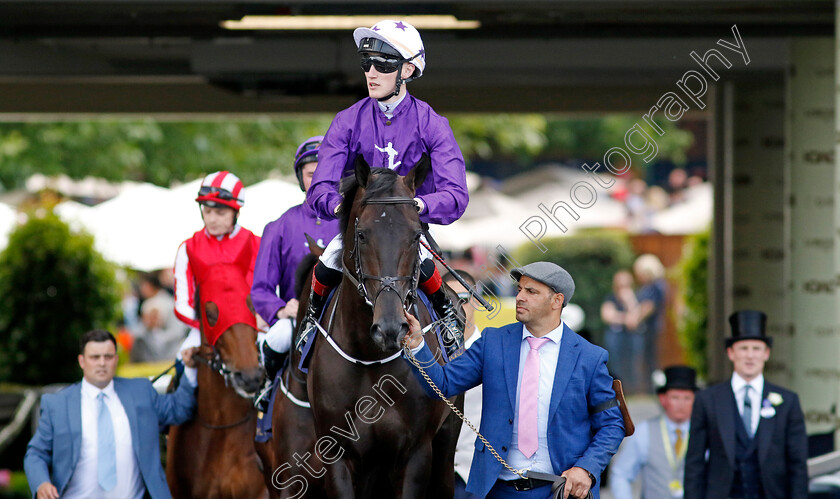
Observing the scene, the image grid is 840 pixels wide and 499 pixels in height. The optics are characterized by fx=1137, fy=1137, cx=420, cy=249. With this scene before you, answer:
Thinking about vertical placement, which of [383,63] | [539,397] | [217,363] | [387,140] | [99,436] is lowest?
[99,436]

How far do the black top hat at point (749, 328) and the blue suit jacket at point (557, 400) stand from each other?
5.85 ft

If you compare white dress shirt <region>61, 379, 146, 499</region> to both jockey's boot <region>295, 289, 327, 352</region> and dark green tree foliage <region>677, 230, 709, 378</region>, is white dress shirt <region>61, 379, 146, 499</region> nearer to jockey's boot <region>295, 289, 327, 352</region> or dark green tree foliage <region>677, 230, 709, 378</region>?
jockey's boot <region>295, 289, 327, 352</region>

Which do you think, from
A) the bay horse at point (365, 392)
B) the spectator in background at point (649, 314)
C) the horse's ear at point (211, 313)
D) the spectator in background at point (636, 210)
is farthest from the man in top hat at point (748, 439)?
the spectator in background at point (636, 210)

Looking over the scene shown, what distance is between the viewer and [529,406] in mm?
4887

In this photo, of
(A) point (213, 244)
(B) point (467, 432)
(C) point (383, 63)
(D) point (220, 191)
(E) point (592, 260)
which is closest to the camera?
(C) point (383, 63)

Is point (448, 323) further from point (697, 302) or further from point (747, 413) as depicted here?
point (697, 302)

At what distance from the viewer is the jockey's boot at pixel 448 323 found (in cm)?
536

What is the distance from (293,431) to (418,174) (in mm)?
1460

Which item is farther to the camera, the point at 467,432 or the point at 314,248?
the point at 467,432

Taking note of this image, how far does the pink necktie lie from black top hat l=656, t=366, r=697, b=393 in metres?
2.69

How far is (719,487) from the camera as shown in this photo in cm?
625

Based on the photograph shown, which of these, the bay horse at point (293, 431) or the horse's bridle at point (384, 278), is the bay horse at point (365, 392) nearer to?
the horse's bridle at point (384, 278)

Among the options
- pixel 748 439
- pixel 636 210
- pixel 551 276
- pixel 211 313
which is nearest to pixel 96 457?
pixel 211 313

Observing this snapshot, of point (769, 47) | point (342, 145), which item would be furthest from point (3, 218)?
point (342, 145)
